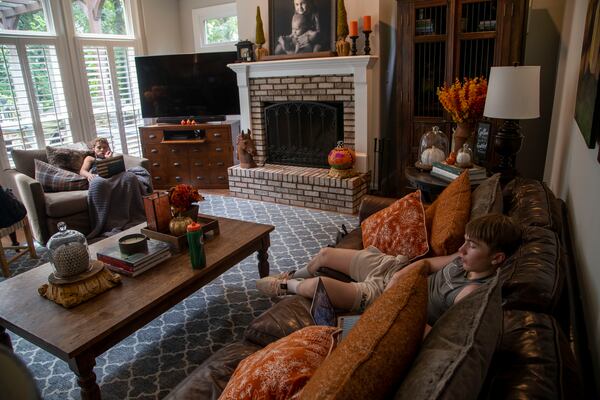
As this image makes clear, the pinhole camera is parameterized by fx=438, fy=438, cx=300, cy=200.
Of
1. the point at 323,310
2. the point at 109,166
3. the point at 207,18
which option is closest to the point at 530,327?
the point at 323,310

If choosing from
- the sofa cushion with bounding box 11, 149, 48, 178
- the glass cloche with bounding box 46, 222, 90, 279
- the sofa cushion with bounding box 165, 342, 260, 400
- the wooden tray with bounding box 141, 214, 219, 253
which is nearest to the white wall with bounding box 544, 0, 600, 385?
the sofa cushion with bounding box 165, 342, 260, 400

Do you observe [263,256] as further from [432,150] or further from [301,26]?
[301,26]

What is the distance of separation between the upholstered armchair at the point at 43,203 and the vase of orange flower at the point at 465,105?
3.18m

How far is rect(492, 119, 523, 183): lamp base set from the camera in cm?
278

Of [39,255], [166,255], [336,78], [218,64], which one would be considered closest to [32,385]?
[166,255]

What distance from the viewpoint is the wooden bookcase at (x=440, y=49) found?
3.86 metres

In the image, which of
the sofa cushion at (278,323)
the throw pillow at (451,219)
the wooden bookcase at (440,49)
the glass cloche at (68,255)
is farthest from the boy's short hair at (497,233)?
the wooden bookcase at (440,49)

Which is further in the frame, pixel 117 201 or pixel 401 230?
pixel 117 201

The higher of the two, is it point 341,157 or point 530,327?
point 530,327

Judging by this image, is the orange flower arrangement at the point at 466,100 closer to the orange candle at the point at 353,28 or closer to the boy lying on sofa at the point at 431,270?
the boy lying on sofa at the point at 431,270

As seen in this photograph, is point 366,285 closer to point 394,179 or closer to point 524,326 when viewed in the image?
point 524,326

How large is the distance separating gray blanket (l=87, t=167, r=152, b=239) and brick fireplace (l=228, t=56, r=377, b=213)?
120 cm

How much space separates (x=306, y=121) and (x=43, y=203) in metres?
2.73

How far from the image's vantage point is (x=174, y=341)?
249cm
